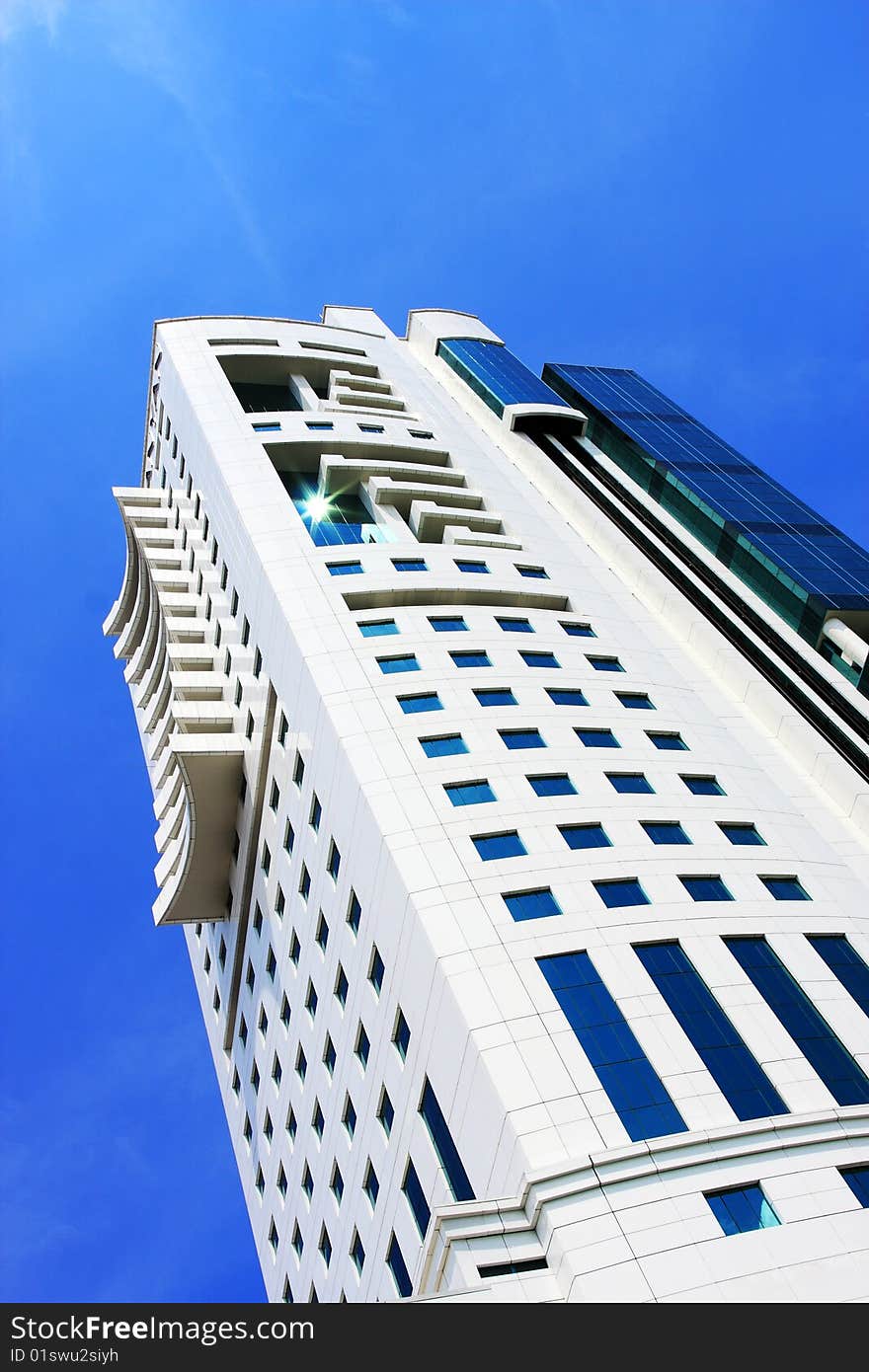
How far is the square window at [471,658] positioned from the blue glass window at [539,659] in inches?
71.1

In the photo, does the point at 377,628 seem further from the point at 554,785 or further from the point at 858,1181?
the point at 858,1181

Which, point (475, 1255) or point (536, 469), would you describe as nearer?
point (475, 1255)

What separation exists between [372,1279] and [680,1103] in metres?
12.6

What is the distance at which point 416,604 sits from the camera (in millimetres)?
44469

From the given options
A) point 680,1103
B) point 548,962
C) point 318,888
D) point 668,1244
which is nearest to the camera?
point 668,1244

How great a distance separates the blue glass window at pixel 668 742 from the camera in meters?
39.4

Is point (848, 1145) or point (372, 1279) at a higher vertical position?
point (372, 1279)

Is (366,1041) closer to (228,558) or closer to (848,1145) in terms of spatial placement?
(848,1145)

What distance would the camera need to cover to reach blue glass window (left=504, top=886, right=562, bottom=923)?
30109 millimetres

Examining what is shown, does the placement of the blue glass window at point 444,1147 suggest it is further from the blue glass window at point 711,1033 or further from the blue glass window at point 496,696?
the blue glass window at point 496,696

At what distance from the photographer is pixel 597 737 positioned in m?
38.5

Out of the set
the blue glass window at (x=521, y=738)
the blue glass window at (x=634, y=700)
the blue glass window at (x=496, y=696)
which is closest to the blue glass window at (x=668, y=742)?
the blue glass window at (x=634, y=700)

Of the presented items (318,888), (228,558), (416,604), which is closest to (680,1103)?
(318,888)
